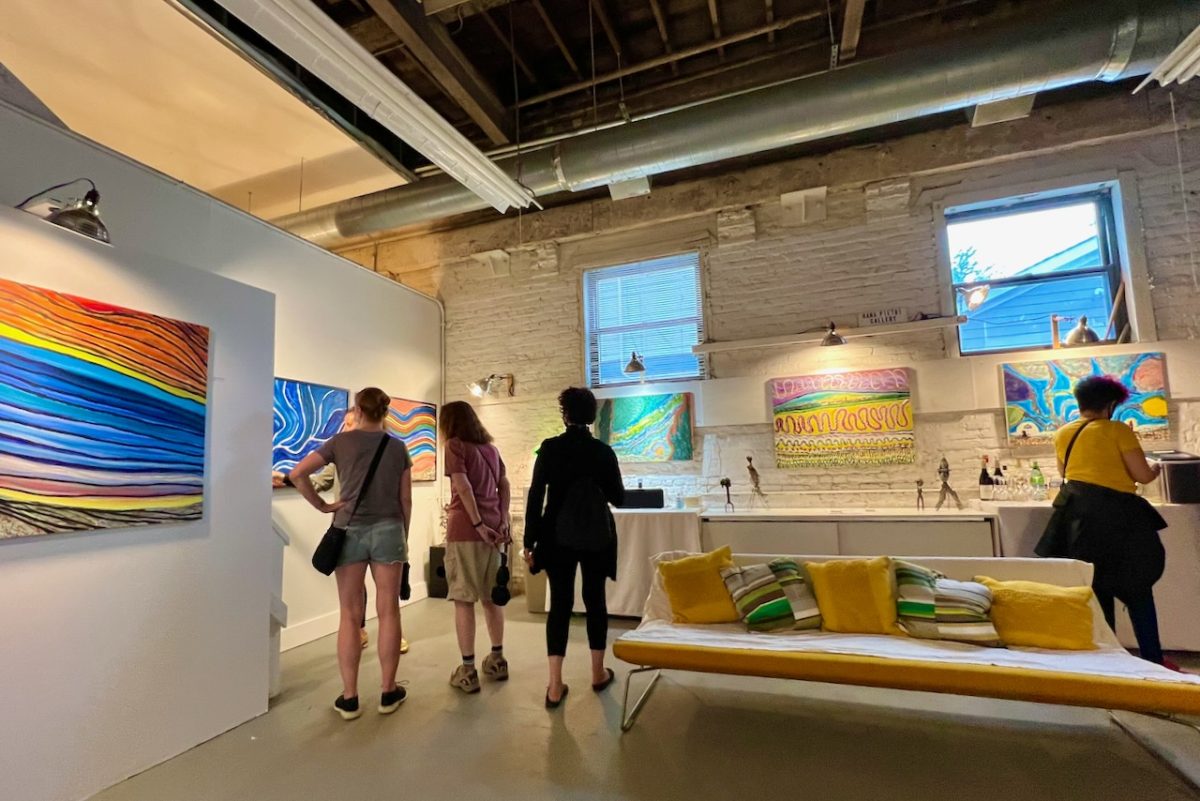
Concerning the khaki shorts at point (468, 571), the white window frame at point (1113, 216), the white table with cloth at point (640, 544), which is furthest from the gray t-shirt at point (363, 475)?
the white window frame at point (1113, 216)

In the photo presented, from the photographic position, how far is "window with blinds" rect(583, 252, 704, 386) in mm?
5281

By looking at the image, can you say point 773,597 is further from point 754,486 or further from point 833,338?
point 833,338

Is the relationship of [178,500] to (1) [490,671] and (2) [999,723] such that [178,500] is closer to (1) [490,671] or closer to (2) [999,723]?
(1) [490,671]

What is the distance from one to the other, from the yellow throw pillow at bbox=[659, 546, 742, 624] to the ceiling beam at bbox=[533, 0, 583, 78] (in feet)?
11.8

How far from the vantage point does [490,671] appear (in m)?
3.14

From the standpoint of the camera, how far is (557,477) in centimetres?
277

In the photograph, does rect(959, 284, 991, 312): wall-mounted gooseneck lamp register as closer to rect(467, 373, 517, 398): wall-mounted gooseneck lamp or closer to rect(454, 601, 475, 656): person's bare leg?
rect(467, 373, 517, 398): wall-mounted gooseneck lamp

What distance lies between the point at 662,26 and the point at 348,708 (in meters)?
4.55

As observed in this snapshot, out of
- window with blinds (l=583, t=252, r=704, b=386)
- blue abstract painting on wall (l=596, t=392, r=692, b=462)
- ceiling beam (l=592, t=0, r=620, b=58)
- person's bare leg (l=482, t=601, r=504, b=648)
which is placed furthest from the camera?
window with blinds (l=583, t=252, r=704, b=386)

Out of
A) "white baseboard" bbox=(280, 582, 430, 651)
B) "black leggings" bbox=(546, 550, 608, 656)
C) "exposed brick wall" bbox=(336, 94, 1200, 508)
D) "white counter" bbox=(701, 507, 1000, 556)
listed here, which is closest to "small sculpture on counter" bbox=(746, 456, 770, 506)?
"exposed brick wall" bbox=(336, 94, 1200, 508)

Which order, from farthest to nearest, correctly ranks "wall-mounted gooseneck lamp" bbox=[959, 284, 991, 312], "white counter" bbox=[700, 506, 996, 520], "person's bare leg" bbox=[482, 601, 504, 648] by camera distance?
1. "wall-mounted gooseneck lamp" bbox=[959, 284, 991, 312]
2. "white counter" bbox=[700, 506, 996, 520]
3. "person's bare leg" bbox=[482, 601, 504, 648]

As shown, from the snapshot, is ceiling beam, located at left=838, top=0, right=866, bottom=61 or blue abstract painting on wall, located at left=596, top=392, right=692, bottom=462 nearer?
ceiling beam, located at left=838, top=0, right=866, bottom=61

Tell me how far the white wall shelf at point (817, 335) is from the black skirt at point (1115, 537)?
1546 millimetres

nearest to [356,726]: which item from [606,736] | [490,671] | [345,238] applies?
[490,671]
